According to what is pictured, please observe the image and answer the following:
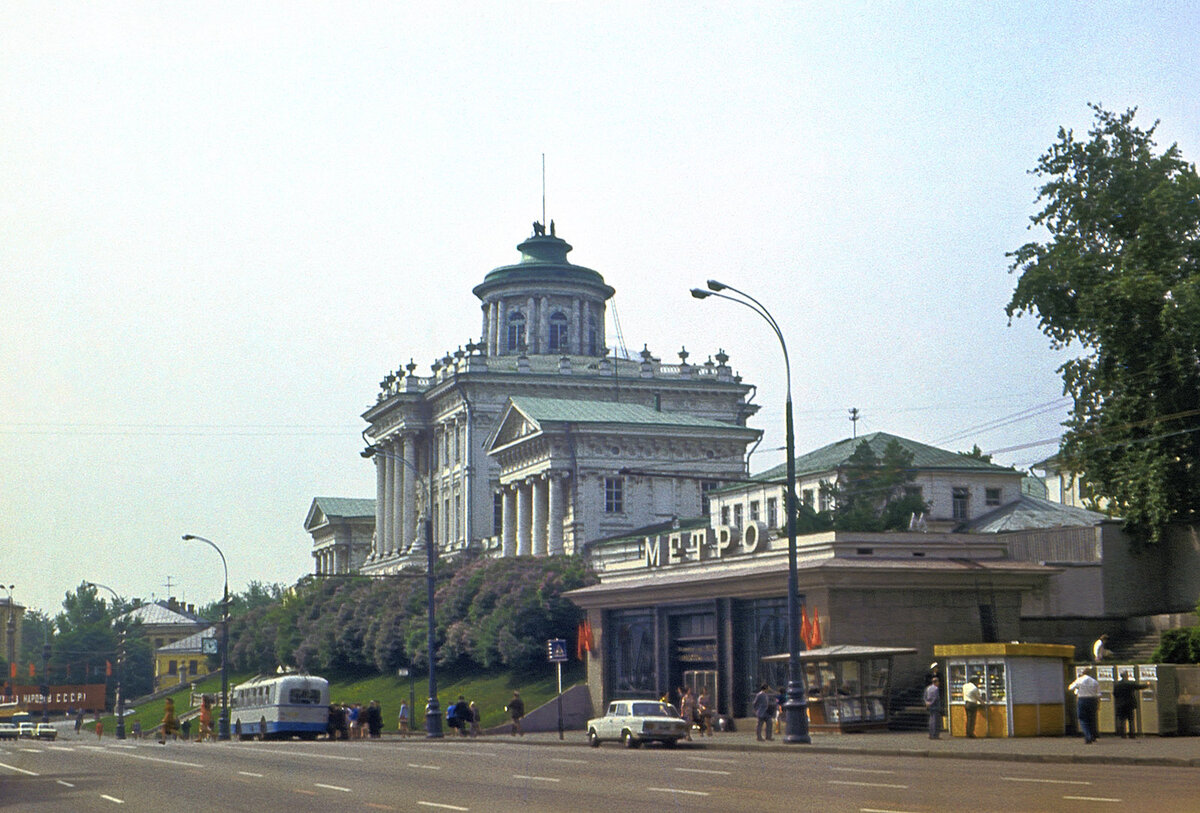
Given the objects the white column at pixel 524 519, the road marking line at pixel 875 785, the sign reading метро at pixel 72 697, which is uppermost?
the white column at pixel 524 519

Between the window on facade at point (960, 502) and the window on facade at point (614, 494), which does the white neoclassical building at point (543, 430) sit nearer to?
the window on facade at point (614, 494)

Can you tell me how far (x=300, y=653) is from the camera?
106m

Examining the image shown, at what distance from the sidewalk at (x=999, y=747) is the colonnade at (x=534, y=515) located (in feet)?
171

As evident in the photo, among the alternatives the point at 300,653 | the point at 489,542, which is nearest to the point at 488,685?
the point at 300,653

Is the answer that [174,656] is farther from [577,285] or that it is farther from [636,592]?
[636,592]

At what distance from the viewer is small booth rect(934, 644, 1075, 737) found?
40.4 meters

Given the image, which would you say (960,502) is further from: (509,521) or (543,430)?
(509,521)

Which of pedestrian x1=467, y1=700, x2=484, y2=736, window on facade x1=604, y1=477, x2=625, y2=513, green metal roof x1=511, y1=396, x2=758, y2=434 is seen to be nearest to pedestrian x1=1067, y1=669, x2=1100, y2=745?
pedestrian x1=467, y1=700, x2=484, y2=736

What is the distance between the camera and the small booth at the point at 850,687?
154ft

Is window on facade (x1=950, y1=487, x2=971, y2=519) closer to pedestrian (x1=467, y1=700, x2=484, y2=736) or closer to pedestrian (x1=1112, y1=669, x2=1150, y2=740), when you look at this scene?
pedestrian (x1=467, y1=700, x2=484, y2=736)

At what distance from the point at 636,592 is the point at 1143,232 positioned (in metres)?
21.1

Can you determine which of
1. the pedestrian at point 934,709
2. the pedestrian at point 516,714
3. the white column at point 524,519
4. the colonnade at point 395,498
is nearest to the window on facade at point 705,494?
the white column at point 524,519

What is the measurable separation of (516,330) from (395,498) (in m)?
16.7

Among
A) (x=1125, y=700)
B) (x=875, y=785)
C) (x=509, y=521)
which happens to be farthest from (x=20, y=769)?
(x=509, y=521)
